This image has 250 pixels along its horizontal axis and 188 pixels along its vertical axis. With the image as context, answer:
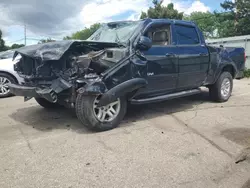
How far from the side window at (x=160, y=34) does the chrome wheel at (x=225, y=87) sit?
221 centimetres

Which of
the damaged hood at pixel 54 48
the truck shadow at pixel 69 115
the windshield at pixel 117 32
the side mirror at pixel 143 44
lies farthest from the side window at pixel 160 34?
the truck shadow at pixel 69 115

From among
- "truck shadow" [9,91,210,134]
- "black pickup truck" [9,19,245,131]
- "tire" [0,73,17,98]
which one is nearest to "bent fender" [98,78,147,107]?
"black pickup truck" [9,19,245,131]

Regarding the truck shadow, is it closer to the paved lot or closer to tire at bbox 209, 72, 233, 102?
the paved lot

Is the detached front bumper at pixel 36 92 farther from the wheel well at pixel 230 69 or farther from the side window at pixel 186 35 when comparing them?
the wheel well at pixel 230 69

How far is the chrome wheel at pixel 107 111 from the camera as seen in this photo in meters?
4.11

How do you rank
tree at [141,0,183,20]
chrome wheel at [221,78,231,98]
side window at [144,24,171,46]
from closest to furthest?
side window at [144,24,171,46], chrome wheel at [221,78,231,98], tree at [141,0,183,20]

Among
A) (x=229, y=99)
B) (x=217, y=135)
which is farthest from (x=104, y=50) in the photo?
(x=229, y=99)

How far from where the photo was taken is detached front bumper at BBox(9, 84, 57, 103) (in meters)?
3.98

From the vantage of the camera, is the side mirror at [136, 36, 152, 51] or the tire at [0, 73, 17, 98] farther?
the tire at [0, 73, 17, 98]

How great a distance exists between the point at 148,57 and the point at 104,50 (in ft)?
2.72

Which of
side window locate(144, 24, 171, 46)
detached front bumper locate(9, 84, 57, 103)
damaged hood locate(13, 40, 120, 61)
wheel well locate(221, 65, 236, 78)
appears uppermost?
side window locate(144, 24, 171, 46)

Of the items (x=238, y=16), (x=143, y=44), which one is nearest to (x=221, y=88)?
(x=143, y=44)

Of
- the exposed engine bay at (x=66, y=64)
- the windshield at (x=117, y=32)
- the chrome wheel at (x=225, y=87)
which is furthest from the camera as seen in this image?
the chrome wheel at (x=225, y=87)

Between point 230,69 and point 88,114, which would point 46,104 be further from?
point 230,69
